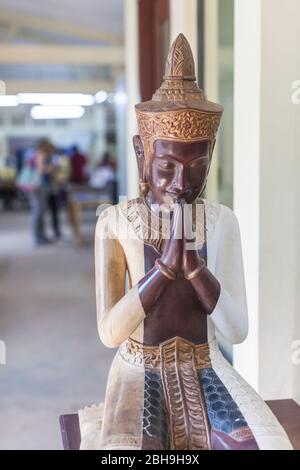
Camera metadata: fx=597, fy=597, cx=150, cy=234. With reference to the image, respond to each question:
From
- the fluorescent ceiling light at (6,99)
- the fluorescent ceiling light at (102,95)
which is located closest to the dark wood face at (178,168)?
the fluorescent ceiling light at (6,99)

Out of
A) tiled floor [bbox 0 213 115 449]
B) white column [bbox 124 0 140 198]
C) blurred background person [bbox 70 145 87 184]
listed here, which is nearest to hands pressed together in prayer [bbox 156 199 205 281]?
tiled floor [bbox 0 213 115 449]

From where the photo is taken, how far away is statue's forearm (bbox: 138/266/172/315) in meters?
1.10

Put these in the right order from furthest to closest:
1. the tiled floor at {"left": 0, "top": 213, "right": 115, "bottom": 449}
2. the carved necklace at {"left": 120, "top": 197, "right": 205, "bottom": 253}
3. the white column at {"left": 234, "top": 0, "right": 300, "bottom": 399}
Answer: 1. the tiled floor at {"left": 0, "top": 213, "right": 115, "bottom": 449}
2. the white column at {"left": 234, "top": 0, "right": 300, "bottom": 399}
3. the carved necklace at {"left": 120, "top": 197, "right": 205, "bottom": 253}

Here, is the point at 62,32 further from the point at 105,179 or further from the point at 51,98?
the point at 105,179

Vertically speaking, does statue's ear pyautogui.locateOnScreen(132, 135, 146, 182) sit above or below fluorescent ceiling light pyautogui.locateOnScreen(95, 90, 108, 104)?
below

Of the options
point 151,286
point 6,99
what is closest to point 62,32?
point 6,99

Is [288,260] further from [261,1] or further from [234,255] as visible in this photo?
[261,1]

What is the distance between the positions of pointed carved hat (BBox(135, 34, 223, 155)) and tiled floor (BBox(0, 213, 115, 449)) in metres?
1.46

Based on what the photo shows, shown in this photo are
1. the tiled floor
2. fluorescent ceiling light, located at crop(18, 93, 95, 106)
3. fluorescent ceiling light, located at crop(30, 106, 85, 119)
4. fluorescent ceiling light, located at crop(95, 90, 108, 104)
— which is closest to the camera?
the tiled floor

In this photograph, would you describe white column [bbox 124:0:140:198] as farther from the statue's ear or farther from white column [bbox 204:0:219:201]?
the statue's ear

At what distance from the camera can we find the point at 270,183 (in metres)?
1.72

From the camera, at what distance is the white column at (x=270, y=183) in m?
1.68

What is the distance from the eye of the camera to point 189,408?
44.1 inches
